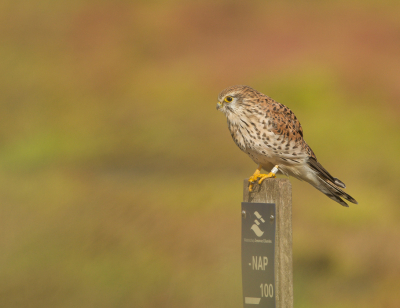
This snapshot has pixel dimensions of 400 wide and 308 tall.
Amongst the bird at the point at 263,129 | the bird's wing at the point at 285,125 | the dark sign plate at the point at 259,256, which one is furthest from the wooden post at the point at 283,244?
the bird's wing at the point at 285,125

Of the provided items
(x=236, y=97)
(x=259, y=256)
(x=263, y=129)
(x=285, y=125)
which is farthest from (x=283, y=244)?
(x=236, y=97)

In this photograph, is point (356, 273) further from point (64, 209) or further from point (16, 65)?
point (16, 65)

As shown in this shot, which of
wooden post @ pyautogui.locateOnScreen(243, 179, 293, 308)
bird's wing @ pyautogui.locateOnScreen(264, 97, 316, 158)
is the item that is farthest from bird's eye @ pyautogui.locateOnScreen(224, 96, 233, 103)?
wooden post @ pyautogui.locateOnScreen(243, 179, 293, 308)

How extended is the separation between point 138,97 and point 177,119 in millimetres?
1563

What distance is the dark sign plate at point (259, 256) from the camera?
2842 millimetres

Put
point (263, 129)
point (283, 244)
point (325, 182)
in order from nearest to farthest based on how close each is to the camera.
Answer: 1. point (283, 244)
2. point (263, 129)
3. point (325, 182)

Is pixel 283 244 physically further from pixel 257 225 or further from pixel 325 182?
pixel 325 182

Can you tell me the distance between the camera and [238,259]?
5.79 meters

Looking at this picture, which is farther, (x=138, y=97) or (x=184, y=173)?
(x=138, y=97)

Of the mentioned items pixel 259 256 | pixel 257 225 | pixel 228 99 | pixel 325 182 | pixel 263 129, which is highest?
pixel 228 99

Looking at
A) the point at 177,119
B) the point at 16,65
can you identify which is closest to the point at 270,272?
the point at 177,119

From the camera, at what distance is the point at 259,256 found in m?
2.86

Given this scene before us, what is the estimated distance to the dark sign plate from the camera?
112 inches

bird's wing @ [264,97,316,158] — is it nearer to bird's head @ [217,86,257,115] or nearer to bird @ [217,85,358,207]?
bird @ [217,85,358,207]
